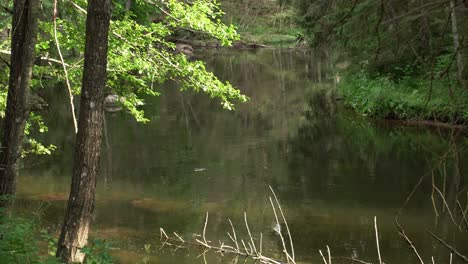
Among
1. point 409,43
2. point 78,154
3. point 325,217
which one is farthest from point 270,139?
point 409,43

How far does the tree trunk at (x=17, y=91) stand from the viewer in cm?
770

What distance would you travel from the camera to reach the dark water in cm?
1105

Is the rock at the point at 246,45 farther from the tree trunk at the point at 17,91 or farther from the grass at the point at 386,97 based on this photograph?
the tree trunk at the point at 17,91

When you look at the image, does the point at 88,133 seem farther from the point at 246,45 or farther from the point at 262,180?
the point at 246,45

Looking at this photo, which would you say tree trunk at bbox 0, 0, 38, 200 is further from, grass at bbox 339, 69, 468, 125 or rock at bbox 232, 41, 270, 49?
rock at bbox 232, 41, 270, 49

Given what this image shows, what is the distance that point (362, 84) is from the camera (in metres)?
25.9

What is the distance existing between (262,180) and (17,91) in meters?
8.49

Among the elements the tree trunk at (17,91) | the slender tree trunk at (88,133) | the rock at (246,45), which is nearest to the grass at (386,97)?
the tree trunk at (17,91)

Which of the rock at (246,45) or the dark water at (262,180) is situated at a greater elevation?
the rock at (246,45)

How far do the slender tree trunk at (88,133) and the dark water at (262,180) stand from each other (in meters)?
0.55

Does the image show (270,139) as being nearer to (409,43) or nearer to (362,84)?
(362,84)

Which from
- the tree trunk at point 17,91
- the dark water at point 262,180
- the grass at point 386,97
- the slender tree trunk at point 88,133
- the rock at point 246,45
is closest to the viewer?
the slender tree trunk at point 88,133

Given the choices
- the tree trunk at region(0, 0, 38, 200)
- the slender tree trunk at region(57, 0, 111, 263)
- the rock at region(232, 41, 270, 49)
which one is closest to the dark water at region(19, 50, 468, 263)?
the slender tree trunk at region(57, 0, 111, 263)

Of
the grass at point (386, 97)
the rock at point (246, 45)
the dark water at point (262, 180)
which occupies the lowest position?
the dark water at point (262, 180)
